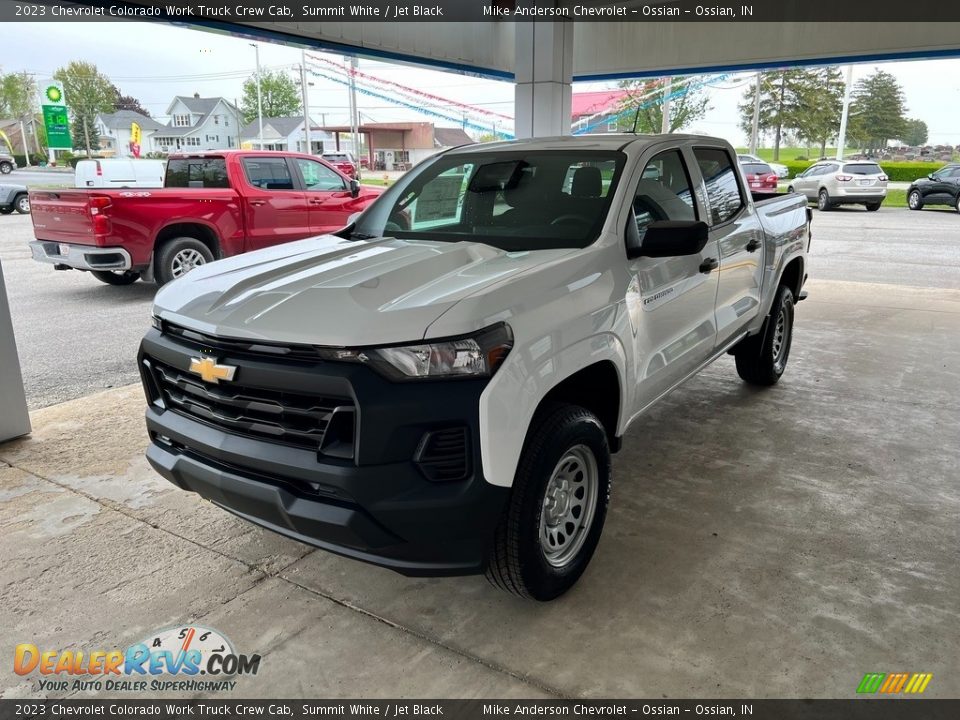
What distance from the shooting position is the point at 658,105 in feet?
129

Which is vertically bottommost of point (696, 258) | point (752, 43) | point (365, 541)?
point (365, 541)

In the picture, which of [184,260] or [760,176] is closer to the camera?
[184,260]

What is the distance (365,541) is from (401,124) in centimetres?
6320

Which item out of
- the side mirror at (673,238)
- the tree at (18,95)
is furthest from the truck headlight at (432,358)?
the tree at (18,95)

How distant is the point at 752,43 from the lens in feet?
38.0

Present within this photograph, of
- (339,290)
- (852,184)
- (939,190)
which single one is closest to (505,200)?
(339,290)

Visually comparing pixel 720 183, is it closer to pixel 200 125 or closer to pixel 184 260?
pixel 184 260

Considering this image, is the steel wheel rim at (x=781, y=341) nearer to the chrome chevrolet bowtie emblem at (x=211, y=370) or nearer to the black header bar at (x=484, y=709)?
the black header bar at (x=484, y=709)

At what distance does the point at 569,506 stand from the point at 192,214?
795 centimetres

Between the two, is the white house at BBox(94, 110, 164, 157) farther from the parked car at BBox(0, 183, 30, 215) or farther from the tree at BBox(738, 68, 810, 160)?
the tree at BBox(738, 68, 810, 160)

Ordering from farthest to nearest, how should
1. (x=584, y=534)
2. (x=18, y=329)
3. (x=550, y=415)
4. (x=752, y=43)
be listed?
(x=752, y=43), (x=18, y=329), (x=584, y=534), (x=550, y=415)

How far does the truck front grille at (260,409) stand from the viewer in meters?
2.38

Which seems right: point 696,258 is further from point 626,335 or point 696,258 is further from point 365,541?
point 365,541

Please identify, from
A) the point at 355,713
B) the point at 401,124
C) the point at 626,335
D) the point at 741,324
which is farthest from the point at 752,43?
the point at 401,124
